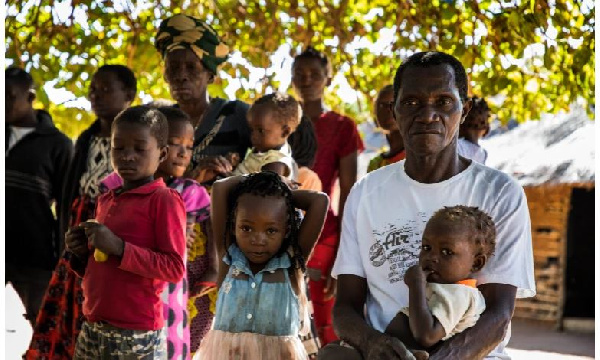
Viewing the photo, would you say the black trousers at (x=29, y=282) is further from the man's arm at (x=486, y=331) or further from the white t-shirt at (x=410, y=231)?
the man's arm at (x=486, y=331)

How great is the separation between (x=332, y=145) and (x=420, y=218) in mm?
3095

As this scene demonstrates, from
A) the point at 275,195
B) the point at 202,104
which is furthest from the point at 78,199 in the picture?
the point at 275,195

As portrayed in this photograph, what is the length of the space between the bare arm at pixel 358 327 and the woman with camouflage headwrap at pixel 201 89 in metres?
1.84

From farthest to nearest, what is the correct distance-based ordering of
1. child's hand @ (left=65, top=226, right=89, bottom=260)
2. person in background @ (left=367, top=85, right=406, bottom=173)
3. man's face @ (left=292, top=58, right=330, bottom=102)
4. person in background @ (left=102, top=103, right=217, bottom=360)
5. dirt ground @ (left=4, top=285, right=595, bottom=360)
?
dirt ground @ (left=4, top=285, right=595, bottom=360)
man's face @ (left=292, top=58, right=330, bottom=102)
person in background @ (left=367, top=85, right=406, bottom=173)
person in background @ (left=102, top=103, right=217, bottom=360)
child's hand @ (left=65, top=226, right=89, bottom=260)

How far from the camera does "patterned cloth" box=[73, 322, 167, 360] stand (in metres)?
4.02

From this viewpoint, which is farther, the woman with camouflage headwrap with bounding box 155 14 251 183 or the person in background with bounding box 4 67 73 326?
the person in background with bounding box 4 67 73 326

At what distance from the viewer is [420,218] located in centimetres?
334

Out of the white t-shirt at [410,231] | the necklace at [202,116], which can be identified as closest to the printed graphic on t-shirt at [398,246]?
the white t-shirt at [410,231]

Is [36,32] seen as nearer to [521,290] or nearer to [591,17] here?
[591,17]

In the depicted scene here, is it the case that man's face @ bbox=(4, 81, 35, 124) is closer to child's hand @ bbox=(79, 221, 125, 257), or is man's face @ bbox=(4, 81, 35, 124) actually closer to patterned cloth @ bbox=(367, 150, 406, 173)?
patterned cloth @ bbox=(367, 150, 406, 173)

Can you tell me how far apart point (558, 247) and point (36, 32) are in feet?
29.4

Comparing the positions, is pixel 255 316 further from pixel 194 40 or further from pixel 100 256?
pixel 194 40

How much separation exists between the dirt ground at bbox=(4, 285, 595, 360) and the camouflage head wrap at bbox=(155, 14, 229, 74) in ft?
13.8

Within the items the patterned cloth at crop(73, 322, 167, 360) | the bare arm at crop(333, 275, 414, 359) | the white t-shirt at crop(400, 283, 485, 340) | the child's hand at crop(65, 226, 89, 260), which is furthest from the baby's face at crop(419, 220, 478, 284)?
the child's hand at crop(65, 226, 89, 260)
